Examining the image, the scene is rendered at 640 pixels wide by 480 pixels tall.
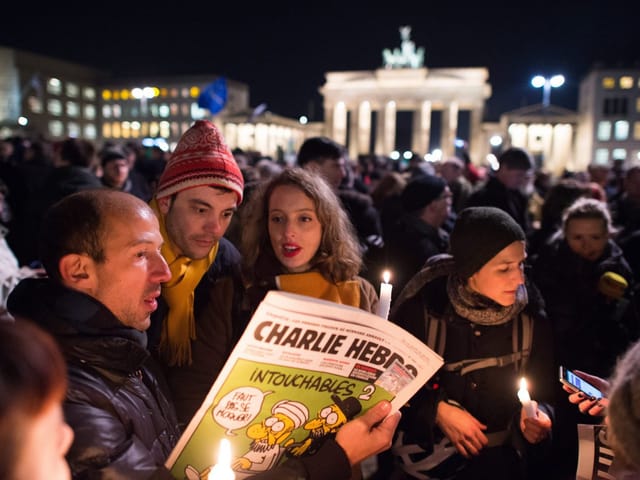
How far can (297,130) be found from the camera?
280 ft

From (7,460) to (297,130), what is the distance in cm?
8629

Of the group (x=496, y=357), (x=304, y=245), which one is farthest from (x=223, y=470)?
(x=496, y=357)

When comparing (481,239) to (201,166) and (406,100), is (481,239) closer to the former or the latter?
(201,166)

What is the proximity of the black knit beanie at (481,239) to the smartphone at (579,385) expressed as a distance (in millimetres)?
811

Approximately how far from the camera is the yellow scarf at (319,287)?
262 centimetres

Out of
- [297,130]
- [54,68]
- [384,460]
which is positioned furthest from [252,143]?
[384,460]

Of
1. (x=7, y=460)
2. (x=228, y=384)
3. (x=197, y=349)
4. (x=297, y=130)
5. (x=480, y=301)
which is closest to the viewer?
(x=7, y=460)

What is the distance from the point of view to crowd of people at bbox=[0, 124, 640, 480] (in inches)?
56.6

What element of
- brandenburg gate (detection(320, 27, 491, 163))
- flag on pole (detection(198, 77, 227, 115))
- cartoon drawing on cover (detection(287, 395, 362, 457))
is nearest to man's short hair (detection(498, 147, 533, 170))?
cartoon drawing on cover (detection(287, 395, 362, 457))

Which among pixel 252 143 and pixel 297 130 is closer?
pixel 252 143

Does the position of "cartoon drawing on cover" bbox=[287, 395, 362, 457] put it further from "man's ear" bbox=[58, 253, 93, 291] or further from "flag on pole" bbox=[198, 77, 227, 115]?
"flag on pole" bbox=[198, 77, 227, 115]

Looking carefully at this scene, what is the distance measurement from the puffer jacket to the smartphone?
149cm

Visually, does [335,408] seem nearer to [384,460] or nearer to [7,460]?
[7,460]

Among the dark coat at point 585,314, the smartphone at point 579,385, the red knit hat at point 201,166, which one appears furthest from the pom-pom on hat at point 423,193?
the smartphone at point 579,385
